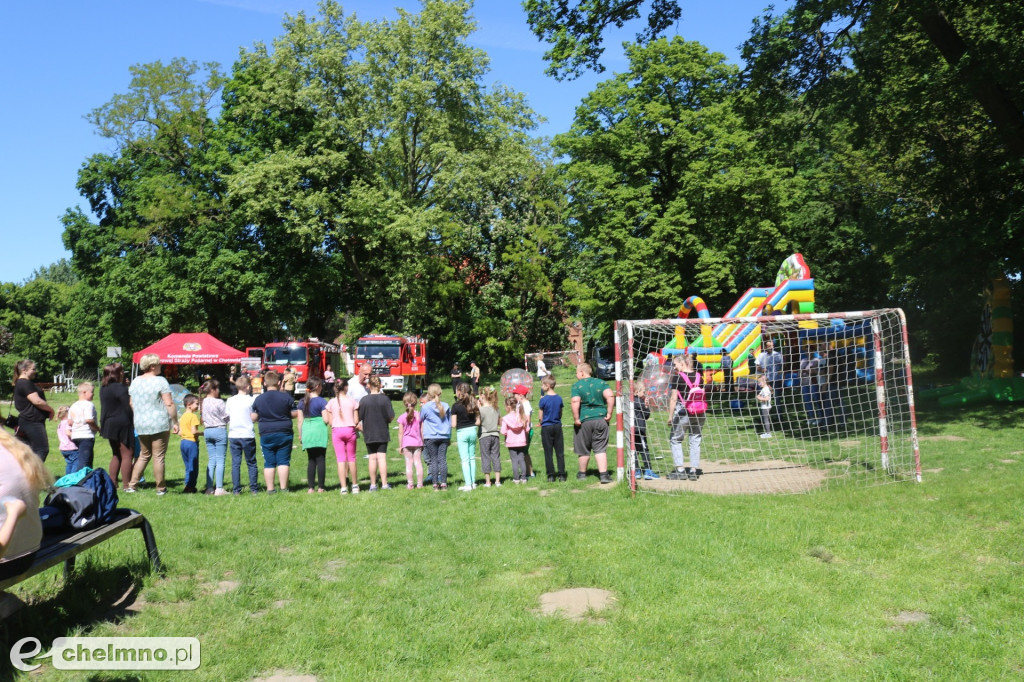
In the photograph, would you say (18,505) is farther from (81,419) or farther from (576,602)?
(81,419)

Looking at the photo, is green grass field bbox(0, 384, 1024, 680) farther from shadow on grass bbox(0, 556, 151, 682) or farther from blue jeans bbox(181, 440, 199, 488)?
blue jeans bbox(181, 440, 199, 488)

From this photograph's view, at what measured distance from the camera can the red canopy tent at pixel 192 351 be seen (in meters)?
28.0

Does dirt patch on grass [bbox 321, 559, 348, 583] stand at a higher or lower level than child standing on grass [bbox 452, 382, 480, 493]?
lower

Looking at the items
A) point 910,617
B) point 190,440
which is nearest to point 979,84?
point 910,617

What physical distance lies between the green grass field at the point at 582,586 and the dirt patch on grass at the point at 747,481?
0.75 metres

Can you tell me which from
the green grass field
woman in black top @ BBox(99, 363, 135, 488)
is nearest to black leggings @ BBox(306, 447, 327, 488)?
the green grass field

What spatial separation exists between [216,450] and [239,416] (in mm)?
534

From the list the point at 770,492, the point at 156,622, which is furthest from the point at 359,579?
the point at 770,492

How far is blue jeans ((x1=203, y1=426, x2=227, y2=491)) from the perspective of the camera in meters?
10.5

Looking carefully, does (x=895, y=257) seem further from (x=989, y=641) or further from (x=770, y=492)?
(x=989, y=641)

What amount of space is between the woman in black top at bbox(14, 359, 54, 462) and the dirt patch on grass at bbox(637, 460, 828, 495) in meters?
7.49

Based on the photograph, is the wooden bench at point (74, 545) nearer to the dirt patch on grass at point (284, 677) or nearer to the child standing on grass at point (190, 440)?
the dirt patch on grass at point (284, 677)

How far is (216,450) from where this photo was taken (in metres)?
10.6

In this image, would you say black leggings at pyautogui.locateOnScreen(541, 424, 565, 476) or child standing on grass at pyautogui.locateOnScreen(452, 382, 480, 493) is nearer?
child standing on grass at pyautogui.locateOnScreen(452, 382, 480, 493)
